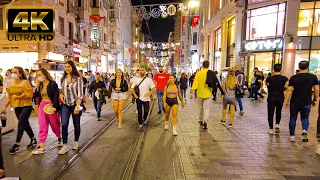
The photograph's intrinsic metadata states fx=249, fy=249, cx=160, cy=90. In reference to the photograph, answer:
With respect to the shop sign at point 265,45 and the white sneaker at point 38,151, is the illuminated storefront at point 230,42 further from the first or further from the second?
the white sneaker at point 38,151

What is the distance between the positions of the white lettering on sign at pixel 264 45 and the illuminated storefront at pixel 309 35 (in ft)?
4.67

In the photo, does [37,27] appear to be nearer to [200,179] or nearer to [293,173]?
[200,179]

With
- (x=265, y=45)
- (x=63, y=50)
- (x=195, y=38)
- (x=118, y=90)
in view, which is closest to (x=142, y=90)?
(x=118, y=90)

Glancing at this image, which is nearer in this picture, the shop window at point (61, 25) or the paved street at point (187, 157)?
the paved street at point (187, 157)

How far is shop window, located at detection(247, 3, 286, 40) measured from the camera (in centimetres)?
1966

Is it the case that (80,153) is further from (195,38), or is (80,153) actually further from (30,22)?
(195,38)

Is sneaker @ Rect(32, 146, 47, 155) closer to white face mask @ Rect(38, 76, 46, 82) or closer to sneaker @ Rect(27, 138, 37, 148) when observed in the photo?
sneaker @ Rect(27, 138, 37, 148)

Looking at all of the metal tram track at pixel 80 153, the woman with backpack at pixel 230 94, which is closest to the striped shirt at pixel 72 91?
the metal tram track at pixel 80 153

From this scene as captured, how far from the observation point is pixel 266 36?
20.9 meters

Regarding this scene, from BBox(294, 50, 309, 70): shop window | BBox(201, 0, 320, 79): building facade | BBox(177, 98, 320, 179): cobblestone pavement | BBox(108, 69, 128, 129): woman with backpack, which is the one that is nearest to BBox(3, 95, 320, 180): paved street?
BBox(177, 98, 320, 179): cobblestone pavement

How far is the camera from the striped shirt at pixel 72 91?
5.46m

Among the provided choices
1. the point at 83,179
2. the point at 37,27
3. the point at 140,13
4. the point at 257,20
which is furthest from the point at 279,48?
the point at 83,179

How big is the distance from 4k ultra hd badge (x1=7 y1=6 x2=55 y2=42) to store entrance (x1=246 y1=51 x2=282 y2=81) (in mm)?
17486

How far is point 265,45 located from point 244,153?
56.4 feet
